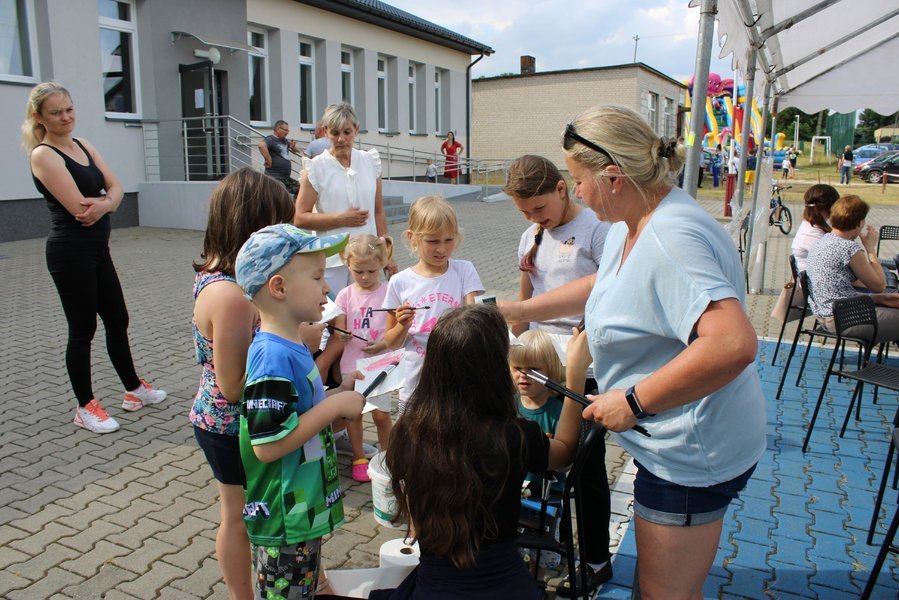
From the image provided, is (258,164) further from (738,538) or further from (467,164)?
(738,538)

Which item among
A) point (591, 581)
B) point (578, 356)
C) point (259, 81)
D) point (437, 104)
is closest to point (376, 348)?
point (591, 581)

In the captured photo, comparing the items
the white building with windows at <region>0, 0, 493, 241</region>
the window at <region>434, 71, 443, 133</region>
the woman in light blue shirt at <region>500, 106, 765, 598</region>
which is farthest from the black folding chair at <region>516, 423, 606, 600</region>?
the window at <region>434, 71, 443, 133</region>

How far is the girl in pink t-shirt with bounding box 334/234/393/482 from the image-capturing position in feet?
12.1

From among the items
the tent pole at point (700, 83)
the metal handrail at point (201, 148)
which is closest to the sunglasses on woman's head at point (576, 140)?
the tent pole at point (700, 83)

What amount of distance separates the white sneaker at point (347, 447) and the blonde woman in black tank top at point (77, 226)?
143 cm

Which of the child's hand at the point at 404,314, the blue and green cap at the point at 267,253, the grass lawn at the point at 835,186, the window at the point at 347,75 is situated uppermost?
the window at the point at 347,75

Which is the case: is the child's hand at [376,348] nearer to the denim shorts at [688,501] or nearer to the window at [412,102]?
the denim shorts at [688,501]

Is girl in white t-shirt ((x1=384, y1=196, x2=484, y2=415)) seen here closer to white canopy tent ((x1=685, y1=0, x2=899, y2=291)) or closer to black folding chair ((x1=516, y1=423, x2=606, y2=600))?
black folding chair ((x1=516, y1=423, x2=606, y2=600))

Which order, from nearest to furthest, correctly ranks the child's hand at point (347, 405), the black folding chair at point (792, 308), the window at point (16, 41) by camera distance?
1. the child's hand at point (347, 405)
2. the black folding chair at point (792, 308)
3. the window at point (16, 41)

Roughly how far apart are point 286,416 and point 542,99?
36028mm

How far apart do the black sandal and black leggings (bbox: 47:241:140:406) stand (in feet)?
10.0

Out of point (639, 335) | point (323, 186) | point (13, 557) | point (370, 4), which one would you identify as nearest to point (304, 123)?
point (370, 4)

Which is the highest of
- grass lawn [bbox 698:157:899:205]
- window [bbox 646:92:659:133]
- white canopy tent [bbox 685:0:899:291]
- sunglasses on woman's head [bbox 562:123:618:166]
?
window [bbox 646:92:659:133]

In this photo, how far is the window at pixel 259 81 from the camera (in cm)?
1808
